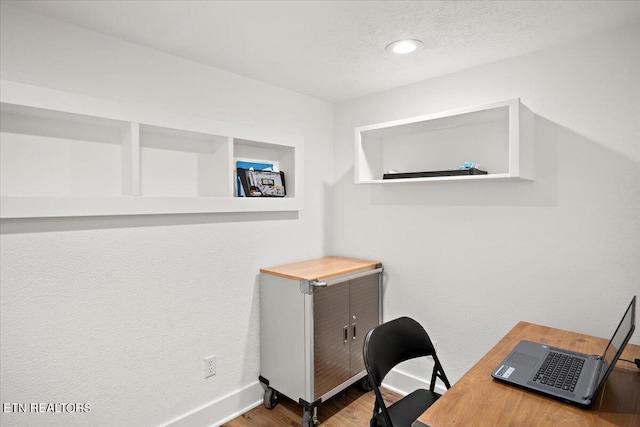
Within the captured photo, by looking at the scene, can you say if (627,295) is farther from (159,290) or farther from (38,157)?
(38,157)

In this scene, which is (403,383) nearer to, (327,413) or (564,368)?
(327,413)

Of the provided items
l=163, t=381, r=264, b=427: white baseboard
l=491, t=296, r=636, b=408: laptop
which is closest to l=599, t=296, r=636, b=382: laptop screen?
l=491, t=296, r=636, b=408: laptop

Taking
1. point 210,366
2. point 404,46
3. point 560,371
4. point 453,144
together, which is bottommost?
point 210,366

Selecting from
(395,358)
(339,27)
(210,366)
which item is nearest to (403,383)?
(395,358)

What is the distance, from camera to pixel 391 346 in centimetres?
180

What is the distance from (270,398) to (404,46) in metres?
2.45

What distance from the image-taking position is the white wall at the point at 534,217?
1896 mm

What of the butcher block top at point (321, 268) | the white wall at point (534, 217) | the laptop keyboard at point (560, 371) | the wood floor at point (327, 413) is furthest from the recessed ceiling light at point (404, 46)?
the wood floor at point (327, 413)

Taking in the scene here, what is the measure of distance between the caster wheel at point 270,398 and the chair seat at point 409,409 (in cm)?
108

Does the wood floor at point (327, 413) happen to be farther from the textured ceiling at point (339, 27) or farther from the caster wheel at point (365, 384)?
the textured ceiling at point (339, 27)

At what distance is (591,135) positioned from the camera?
197 cm

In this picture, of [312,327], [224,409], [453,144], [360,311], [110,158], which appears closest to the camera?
[110,158]

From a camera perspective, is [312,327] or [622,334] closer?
[622,334]

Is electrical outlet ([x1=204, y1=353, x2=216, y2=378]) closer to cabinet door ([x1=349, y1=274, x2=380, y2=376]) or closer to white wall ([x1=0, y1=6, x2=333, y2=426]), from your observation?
white wall ([x1=0, y1=6, x2=333, y2=426])
